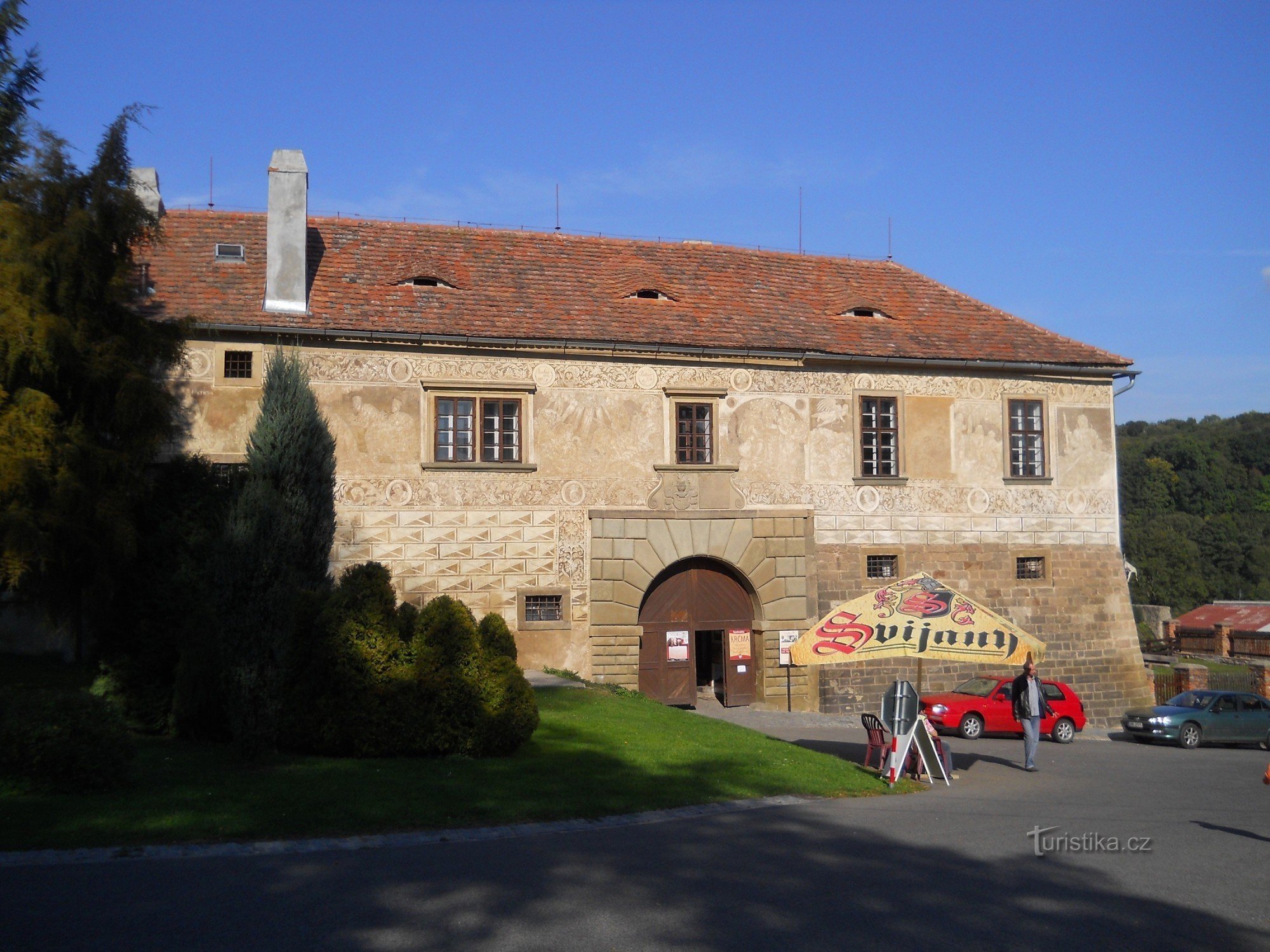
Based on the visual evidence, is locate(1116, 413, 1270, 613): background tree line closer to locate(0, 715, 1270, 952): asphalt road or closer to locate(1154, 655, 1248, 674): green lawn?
locate(1154, 655, 1248, 674): green lawn

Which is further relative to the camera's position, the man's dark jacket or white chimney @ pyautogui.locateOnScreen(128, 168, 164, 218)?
white chimney @ pyautogui.locateOnScreen(128, 168, 164, 218)

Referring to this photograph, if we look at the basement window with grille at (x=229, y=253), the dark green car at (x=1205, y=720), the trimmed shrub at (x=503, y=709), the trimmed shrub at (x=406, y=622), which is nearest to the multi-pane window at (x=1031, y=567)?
the dark green car at (x=1205, y=720)

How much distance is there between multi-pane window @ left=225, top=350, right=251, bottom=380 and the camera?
22.3 m

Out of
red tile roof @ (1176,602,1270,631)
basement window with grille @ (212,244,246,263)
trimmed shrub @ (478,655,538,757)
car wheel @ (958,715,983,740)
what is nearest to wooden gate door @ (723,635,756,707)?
car wheel @ (958,715,983,740)

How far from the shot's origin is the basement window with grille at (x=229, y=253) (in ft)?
80.0

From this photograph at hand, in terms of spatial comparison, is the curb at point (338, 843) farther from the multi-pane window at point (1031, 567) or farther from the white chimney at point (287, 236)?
the multi-pane window at point (1031, 567)

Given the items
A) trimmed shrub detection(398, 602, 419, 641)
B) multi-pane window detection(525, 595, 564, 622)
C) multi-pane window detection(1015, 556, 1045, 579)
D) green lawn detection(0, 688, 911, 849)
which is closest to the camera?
green lawn detection(0, 688, 911, 849)

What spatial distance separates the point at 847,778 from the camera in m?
14.6

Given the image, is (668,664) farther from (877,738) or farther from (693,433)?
(877,738)

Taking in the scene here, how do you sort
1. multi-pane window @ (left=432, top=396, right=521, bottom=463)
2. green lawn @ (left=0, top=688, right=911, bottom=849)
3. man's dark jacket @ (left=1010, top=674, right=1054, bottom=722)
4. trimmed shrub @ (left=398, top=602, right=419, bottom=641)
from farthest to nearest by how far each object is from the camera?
multi-pane window @ (left=432, top=396, right=521, bottom=463) → man's dark jacket @ (left=1010, top=674, right=1054, bottom=722) → trimmed shrub @ (left=398, top=602, right=419, bottom=641) → green lawn @ (left=0, top=688, right=911, bottom=849)

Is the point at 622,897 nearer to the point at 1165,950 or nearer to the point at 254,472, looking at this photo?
the point at 1165,950

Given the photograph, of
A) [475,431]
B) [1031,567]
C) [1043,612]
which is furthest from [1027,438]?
[475,431]

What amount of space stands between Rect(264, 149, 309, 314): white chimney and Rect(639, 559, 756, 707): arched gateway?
378 inches

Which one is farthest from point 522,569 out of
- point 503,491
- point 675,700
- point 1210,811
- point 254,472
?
point 1210,811
